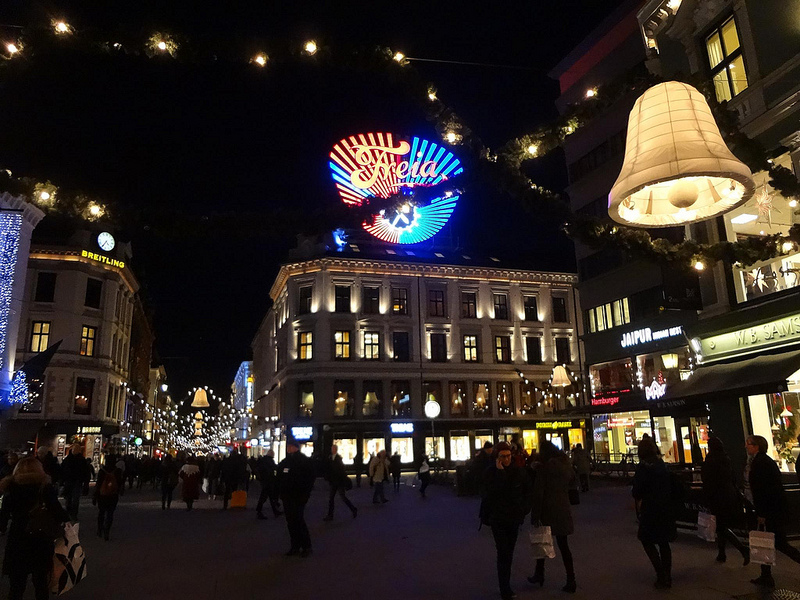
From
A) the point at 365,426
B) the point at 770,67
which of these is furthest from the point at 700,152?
the point at 365,426

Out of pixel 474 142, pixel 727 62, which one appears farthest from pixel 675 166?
pixel 727 62

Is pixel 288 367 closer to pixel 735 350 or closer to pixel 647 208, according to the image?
pixel 735 350

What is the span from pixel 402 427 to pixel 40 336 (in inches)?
1001

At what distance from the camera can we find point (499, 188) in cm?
696

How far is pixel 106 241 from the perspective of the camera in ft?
143

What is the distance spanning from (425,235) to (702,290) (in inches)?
1388

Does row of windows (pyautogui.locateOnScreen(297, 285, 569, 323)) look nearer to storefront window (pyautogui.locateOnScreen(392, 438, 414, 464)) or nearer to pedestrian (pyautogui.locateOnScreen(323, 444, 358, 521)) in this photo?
storefront window (pyautogui.locateOnScreen(392, 438, 414, 464))

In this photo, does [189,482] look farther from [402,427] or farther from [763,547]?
[402,427]

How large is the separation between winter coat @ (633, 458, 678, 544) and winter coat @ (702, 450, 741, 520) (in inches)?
65.0

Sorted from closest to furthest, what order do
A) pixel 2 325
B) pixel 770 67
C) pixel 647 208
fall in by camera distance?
1. pixel 647 208
2. pixel 770 67
3. pixel 2 325

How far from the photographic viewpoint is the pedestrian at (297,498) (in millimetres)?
9898

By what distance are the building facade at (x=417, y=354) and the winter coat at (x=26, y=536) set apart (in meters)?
37.5

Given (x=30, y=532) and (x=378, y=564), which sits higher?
(x=30, y=532)

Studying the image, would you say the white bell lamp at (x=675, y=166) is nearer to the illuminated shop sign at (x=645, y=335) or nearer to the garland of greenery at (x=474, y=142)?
the garland of greenery at (x=474, y=142)
